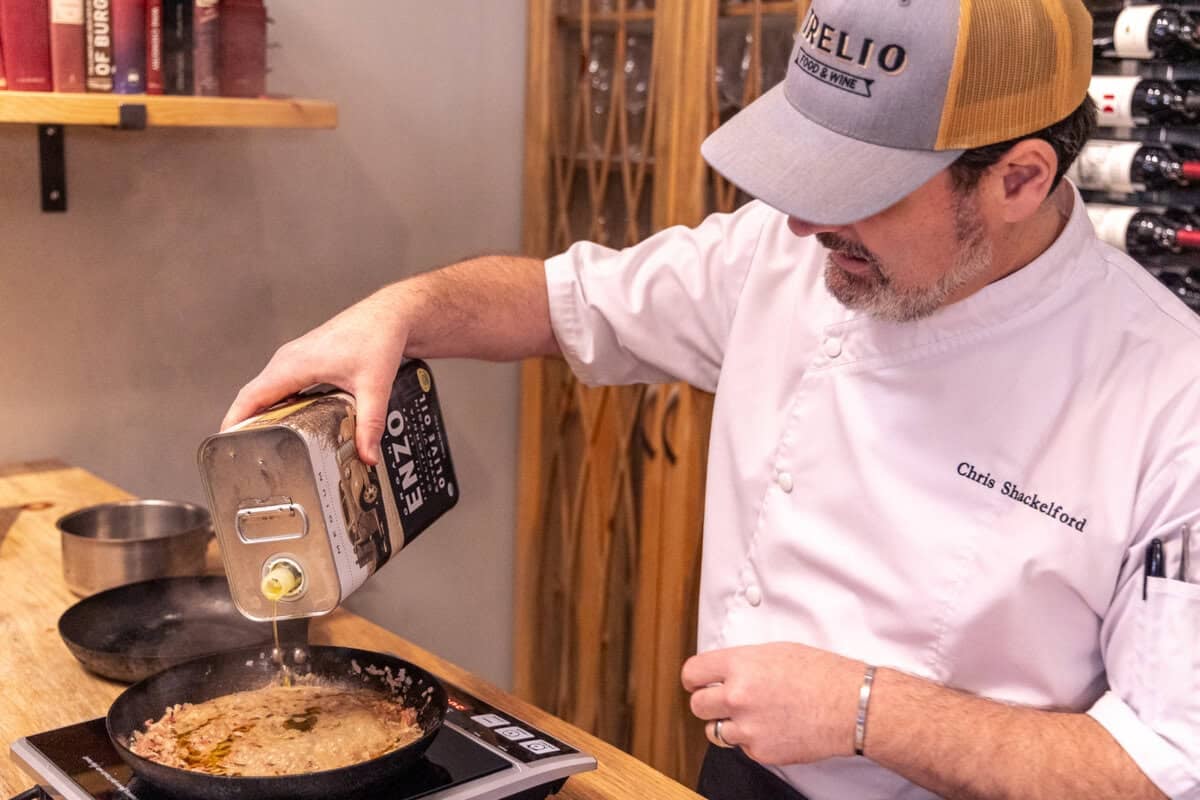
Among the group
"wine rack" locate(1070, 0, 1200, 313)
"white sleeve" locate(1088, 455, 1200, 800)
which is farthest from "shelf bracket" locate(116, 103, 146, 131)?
"white sleeve" locate(1088, 455, 1200, 800)

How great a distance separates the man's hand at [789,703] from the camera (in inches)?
49.6

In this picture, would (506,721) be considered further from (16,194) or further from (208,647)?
(16,194)

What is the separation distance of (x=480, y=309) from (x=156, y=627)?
1.95ft

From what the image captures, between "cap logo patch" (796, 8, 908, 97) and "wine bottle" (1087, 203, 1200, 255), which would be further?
"wine bottle" (1087, 203, 1200, 255)

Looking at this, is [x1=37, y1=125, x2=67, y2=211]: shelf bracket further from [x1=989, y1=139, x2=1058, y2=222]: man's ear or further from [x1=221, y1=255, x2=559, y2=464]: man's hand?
[x1=989, y1=139, x2=1058, y2=222]: man's ear

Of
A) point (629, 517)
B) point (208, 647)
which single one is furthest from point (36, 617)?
point (629, 517)

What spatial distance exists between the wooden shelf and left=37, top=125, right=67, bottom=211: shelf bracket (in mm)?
219

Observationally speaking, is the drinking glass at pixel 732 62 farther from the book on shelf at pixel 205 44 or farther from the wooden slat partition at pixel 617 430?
the book on shelf at pixel 205 44

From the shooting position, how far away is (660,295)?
172 centimetres

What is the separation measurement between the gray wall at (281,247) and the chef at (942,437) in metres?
1.09

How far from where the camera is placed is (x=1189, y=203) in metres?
1.81

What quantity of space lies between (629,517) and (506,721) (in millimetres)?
1395

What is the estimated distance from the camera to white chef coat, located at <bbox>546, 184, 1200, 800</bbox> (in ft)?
4.15

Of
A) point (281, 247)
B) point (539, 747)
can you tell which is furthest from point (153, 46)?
point (539, 747)
